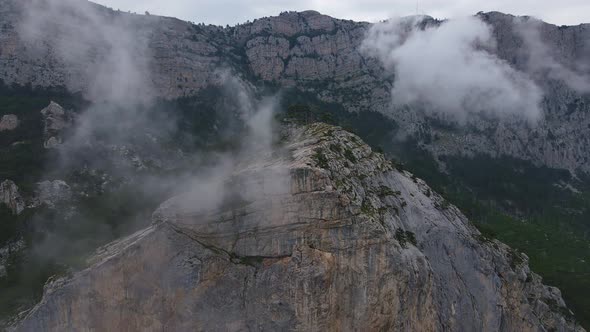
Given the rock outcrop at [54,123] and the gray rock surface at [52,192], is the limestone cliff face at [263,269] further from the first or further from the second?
the rock outcrop at [54,123]

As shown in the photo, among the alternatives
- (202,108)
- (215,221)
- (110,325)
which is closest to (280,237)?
(215,221)

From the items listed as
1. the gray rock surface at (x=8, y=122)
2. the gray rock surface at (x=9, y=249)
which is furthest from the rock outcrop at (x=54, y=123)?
the gray rock surface at (x=9, y=249)

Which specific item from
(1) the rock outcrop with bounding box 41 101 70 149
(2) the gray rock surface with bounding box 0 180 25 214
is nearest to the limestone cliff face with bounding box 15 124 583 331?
(2) the gray rock surface with bounding box 0 180 25 214

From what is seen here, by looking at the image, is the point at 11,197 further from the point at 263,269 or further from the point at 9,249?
the point at 263,269

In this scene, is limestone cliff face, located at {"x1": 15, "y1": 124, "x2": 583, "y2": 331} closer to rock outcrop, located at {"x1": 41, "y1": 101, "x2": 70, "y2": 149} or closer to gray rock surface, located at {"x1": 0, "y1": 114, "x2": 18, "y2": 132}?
rock outcrop, located at {"x1": 41, "y1": 101, "x2": 70, "y2": 149}

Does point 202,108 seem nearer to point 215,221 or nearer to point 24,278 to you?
point 24,278

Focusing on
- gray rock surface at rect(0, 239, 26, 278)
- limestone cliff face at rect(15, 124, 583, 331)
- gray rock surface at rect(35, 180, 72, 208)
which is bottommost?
gray rock surface at rect(0, 239, 26, 278)

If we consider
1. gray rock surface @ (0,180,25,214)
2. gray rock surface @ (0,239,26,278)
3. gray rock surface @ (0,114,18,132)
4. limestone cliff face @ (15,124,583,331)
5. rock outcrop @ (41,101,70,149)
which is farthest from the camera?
gray rock surface @ (0,114,18,132)
